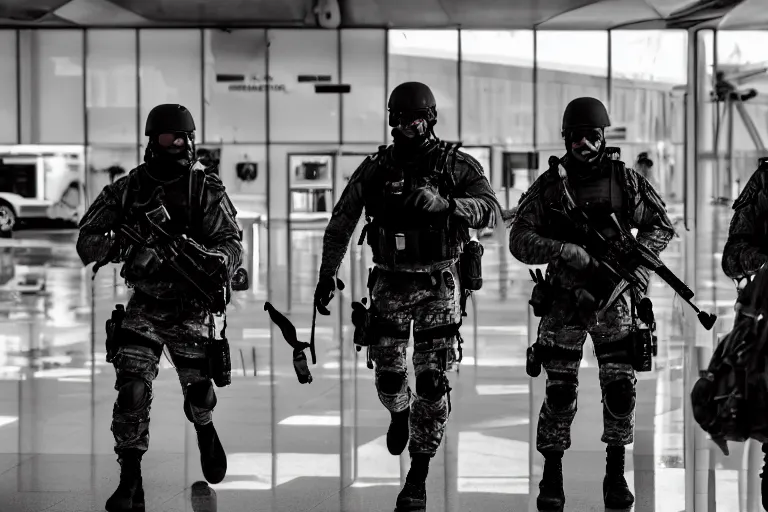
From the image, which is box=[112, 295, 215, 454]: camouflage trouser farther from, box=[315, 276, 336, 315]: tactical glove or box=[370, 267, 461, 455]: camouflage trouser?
box=[370, 267, 461, 455]: camouflage trouser

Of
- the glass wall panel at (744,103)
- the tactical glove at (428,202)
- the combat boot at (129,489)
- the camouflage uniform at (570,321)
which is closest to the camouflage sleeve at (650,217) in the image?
the camouflage uniform at (570,321)

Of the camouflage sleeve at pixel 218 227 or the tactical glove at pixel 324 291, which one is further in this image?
the tactical glove at pixel 324 291

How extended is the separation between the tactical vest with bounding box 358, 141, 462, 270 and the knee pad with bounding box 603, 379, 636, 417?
35.0 inches

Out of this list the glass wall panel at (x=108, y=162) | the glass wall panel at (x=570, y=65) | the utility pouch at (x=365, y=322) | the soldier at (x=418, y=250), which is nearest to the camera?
the soldier at (x=418, y=250)

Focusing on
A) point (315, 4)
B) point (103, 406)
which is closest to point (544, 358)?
point (103, 406)

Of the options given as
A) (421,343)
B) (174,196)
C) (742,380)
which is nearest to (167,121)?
(174,196)

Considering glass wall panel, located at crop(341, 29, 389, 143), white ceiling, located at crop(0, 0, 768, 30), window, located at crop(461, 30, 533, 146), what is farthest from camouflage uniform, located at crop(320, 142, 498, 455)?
window, located at crop(461, 30, 533, 146)

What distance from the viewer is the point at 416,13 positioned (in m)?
19.7

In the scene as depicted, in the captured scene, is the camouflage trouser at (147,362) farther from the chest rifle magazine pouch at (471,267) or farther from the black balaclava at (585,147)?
the black balaclava at (585,147)

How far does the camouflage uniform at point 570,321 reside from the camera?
→ 15.3 feet

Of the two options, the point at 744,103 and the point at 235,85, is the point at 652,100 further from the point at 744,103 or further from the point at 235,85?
the point at 235,85

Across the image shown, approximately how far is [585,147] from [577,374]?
954 millimetres

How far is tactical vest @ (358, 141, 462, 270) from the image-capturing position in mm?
4770

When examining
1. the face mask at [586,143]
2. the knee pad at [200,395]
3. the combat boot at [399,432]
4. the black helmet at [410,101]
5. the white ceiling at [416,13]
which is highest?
the white ceiling at [416,13]
